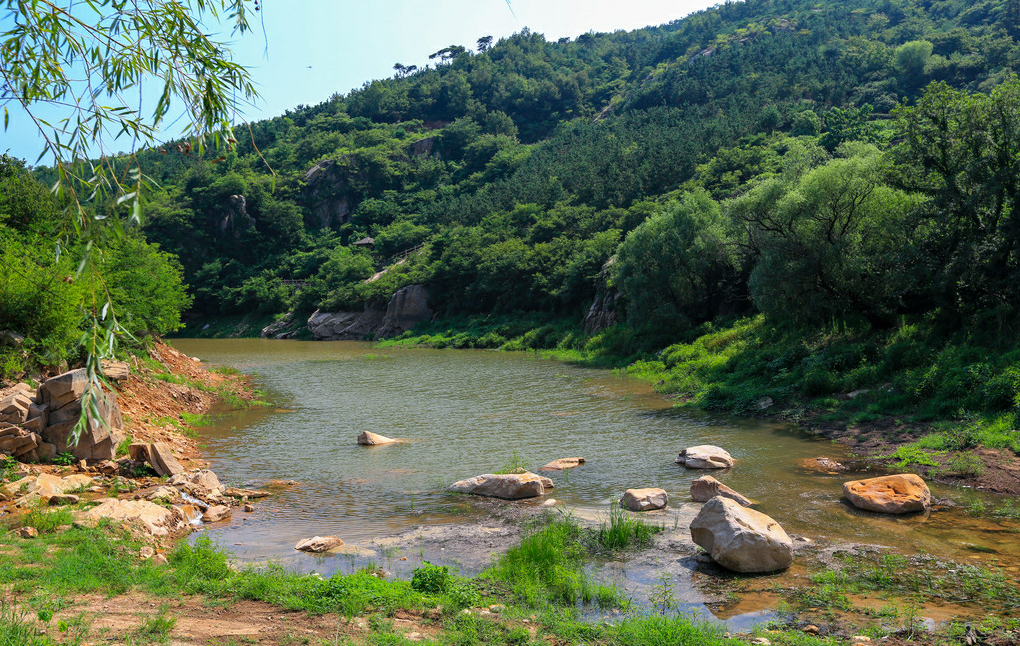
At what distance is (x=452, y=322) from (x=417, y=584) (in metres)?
67.2

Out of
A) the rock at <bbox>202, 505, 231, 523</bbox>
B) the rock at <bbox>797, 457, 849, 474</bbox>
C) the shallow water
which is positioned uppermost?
the rock at <bbox>202, 505, 231, 523</bbox>

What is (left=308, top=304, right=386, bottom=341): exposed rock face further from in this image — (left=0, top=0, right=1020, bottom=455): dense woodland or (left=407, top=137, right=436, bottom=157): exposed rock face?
(left=407, top=137, right=436, bottom=157): exposed rock face

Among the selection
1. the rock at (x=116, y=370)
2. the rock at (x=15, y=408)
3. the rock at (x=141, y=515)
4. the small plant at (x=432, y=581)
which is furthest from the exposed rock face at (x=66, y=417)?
the small plant at (x=432, y=581)

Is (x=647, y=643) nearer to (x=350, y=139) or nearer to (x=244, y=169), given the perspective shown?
(x=244, y=169)

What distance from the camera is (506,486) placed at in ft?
49.8

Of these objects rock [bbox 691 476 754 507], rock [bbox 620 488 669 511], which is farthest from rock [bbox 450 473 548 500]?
rock [bbox 691 476 754 507]

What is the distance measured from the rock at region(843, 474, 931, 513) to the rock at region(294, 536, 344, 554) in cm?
1041

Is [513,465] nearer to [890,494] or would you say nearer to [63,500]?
[890,494]

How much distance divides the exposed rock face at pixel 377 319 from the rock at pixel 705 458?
6369cm

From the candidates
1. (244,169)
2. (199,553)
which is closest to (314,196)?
(244,169)

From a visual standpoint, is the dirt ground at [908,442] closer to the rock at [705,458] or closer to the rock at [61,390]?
the rock at [705,458]

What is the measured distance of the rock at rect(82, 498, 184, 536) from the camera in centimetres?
1177

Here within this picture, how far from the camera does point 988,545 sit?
35.6 feet

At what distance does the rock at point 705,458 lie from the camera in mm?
16922
